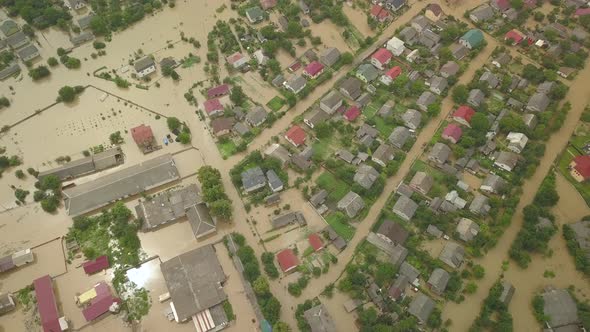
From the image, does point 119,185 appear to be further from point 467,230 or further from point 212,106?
point 467,230

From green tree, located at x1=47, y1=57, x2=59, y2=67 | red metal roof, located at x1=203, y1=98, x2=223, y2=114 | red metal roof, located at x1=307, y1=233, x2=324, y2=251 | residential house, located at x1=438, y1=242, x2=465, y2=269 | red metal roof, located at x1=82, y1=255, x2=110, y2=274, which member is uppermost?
green tree, located at x1=47, y1=57, x2=59, y2=67

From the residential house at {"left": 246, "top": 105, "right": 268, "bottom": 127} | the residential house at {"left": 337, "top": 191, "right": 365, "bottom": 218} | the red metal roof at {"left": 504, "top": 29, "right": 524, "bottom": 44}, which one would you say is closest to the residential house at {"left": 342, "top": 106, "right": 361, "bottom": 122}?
the residential house at {"left": 246, "top": 105, "right": 268, "bottom": 127}

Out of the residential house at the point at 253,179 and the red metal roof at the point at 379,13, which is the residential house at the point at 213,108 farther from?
the red metal roof at the point at 379,13

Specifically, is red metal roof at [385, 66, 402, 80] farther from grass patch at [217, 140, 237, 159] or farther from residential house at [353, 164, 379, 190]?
grass patch at [217, 140, 237, 159]

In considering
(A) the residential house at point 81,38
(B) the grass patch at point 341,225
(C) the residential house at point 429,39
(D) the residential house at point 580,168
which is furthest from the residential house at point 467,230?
(A) the residential house at point 81,38

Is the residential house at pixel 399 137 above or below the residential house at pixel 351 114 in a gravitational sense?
below

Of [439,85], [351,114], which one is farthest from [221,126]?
[439,85]
